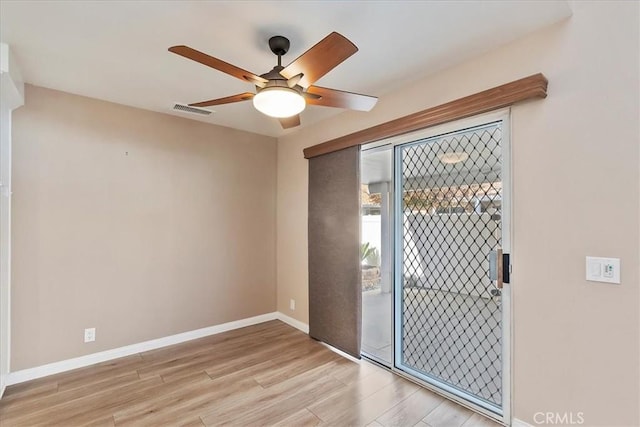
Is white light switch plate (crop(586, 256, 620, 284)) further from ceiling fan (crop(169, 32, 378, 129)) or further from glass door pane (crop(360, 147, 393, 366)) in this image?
glass door pane (crop(360, 147, 393, 366))

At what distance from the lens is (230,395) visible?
2.44 meters

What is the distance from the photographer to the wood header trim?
1873 mm

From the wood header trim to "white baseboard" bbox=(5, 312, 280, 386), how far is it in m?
2.40

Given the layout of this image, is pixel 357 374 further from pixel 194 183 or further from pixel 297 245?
pixel 194 183

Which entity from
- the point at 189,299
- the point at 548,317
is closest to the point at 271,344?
the point at 189,299

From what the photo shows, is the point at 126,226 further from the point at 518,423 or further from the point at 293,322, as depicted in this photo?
the point at 518,423

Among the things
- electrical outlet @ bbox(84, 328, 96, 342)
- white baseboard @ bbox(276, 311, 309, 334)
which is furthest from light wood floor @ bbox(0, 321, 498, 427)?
white baseboard @ bbox(276, 311, 309, 334)

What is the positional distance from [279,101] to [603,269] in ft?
6.61

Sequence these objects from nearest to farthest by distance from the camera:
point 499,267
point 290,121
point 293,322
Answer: point 499,267, point 290,121, point 293,322

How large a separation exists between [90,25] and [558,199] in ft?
9.95

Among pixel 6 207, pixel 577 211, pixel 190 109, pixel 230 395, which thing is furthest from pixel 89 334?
pixel 577 211

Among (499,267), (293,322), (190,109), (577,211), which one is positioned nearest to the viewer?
(577,211)

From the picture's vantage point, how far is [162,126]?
3.39 m

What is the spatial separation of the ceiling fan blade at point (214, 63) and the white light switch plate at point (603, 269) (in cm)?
209
